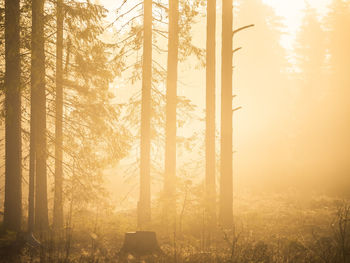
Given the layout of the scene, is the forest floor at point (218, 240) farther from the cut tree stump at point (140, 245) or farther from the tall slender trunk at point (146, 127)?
the tall slender trunk at point (146, 127)

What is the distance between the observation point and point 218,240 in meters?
8.84

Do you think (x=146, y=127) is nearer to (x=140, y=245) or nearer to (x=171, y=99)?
(x=171, y=99)

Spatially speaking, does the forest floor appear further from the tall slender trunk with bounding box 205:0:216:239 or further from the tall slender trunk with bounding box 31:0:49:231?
the tall slender trunk with bounding box 205:0:216:239

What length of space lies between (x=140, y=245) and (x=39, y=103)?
5.38 m

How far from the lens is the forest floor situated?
5.77 meters

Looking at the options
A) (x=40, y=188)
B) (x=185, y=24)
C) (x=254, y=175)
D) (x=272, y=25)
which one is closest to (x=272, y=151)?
(x=254, y=175)

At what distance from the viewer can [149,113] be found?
34.7ft

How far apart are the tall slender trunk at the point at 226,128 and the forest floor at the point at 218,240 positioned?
76 centimetres

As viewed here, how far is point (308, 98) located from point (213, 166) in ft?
86.0

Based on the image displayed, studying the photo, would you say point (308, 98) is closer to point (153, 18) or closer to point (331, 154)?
point (331, 154)

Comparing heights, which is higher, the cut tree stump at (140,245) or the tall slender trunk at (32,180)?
the tall slender trunk at (32,180)

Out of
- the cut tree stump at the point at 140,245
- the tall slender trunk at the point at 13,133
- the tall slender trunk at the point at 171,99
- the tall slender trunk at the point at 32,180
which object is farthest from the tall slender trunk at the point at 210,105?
the tall slender trunk at the point at 13,133

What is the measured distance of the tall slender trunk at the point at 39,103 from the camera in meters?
7.95

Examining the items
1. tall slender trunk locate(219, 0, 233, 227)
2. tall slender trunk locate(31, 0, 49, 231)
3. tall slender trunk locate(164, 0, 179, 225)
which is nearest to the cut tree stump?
tall slender trunk locate(164, 0, 179, 225)
